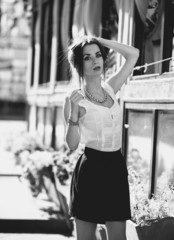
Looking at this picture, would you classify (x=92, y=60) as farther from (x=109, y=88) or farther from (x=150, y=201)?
(x=150, y=201)

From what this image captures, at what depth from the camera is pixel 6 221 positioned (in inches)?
229

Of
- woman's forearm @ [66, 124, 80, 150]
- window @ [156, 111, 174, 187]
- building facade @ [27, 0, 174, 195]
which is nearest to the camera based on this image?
woman's forearm @ [66, 124, 80, 150]

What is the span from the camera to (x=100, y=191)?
3.41 metres

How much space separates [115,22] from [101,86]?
314 centimetres

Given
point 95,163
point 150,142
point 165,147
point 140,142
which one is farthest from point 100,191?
point 140,142

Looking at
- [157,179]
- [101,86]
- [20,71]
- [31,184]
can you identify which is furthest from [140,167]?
[20,71]

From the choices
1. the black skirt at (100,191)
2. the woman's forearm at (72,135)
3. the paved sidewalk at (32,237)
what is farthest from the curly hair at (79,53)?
the paved sidewalk at (32,237)

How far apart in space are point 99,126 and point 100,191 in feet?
1.35

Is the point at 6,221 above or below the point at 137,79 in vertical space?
below

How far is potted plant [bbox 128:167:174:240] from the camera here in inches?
142

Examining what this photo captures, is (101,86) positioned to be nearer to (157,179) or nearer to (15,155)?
(157,179)

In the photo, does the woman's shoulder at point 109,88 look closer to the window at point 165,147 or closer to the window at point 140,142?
the window at point 165,147

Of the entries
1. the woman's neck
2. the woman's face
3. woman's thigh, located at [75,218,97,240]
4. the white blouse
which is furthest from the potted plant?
the woman's face

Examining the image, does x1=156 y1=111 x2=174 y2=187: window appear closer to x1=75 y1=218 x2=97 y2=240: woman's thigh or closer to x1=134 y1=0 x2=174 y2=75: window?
x1=134 y1=0 x2=174 y2=75: window
